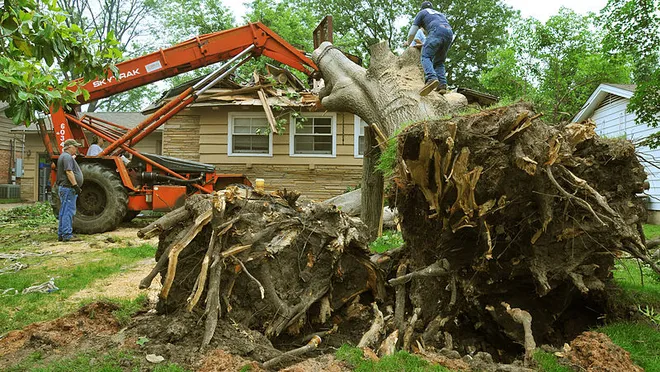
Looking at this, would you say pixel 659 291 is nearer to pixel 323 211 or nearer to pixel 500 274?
pixel 500 274

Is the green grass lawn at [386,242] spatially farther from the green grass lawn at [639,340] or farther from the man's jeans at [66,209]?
the man's jeans at [66,209]

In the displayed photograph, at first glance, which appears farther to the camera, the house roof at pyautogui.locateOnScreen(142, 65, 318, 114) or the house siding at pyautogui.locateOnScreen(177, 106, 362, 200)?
the house siding at pyautogui.locateOnScreen(177, 106, 362, 200)

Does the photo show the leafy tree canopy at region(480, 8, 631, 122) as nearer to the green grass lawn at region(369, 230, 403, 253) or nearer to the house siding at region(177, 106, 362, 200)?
the house siding at region(177, 106, 362, 200)

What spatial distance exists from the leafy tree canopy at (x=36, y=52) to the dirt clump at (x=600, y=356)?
4.36 m

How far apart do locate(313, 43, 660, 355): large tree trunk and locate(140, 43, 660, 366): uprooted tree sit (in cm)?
1

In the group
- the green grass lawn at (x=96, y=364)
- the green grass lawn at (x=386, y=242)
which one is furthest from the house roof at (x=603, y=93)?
the green grass lawn at (x=96, y=364)

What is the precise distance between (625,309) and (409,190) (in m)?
2.37

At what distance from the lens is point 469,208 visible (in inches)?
148

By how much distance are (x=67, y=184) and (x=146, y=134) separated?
8.72ft

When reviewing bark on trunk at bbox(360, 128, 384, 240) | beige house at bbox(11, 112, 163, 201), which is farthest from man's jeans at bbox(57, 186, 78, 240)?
beige house at bbox(11, 112, 163, 201)

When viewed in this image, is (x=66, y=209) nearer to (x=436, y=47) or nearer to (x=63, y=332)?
(x=63, y=332)

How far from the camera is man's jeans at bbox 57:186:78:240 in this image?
31.5ft

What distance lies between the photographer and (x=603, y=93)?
17406 mm

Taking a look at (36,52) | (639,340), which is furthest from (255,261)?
(639,340)
